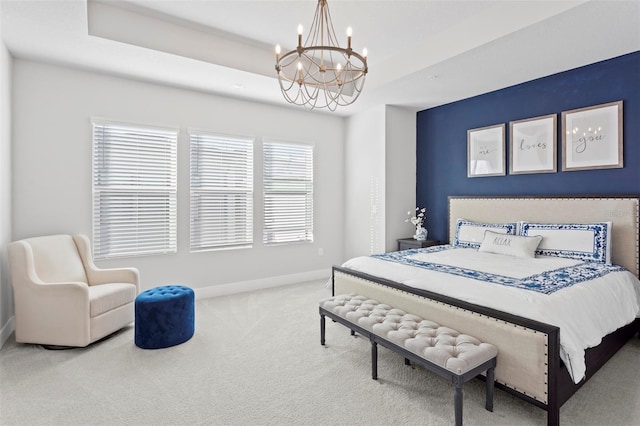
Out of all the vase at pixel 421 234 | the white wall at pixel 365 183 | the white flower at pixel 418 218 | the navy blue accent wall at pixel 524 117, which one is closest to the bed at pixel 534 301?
the navy blue accent wall at pixel 524 117

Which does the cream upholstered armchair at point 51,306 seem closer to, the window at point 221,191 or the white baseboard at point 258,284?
the white baseboard at point 258,284

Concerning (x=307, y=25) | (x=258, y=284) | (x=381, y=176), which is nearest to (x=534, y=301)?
(x=307, y=25)

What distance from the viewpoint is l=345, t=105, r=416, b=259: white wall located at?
5.02 m

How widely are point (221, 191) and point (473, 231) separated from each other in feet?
11.0

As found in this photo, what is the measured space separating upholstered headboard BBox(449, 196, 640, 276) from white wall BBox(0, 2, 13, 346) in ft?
17.0

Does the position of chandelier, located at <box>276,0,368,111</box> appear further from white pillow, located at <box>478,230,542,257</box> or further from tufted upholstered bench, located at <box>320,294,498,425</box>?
white pillow, located at <box>478,230,542,257</box>

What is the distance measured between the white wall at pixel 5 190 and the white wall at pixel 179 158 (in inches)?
5.7

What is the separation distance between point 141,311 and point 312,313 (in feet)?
5.79

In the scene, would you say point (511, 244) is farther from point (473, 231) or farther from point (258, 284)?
point (258, 284)

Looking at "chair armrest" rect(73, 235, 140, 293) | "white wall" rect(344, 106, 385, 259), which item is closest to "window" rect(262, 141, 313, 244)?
"white wall" rect(344, 106, 385, 259)

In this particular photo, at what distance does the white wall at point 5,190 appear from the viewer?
9.84ft

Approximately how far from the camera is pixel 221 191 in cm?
456

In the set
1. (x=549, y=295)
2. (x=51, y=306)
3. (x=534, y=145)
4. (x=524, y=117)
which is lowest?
(x=51, y=306)

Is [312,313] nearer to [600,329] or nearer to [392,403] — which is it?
[392,403]
